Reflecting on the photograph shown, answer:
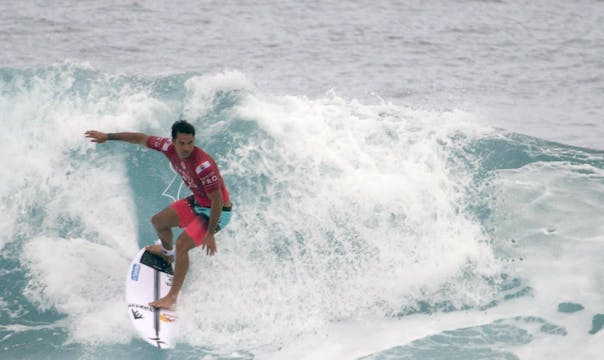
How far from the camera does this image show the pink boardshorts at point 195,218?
682 centimetres

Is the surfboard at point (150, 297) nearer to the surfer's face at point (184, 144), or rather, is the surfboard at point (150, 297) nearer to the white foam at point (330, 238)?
the white foam at point (330, 238)

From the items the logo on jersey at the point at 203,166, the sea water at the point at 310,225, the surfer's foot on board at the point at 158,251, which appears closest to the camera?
the logo on jersey at the point at 203,166

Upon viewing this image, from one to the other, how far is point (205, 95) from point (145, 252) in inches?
132

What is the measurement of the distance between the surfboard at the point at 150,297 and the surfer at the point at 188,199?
12 cm

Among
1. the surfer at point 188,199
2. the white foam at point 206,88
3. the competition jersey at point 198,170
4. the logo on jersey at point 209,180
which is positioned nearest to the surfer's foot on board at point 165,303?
the surfer at point 188,199

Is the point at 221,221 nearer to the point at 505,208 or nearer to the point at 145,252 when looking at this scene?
the point at 145,252

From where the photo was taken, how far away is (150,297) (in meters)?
7.23

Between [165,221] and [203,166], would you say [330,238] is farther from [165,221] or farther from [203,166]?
[203,166]

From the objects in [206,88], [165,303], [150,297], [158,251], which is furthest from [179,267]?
[206,88]

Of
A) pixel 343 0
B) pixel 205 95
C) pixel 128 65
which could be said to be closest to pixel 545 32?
pixel 343 0

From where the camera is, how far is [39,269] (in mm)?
8156

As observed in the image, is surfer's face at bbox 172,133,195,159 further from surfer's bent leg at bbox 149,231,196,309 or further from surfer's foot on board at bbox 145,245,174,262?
surfer's foot on board at bbox 145,245,174,262

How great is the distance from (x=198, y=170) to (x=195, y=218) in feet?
2.29

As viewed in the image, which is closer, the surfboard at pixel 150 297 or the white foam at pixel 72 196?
the surfboard at pixel 150 297
